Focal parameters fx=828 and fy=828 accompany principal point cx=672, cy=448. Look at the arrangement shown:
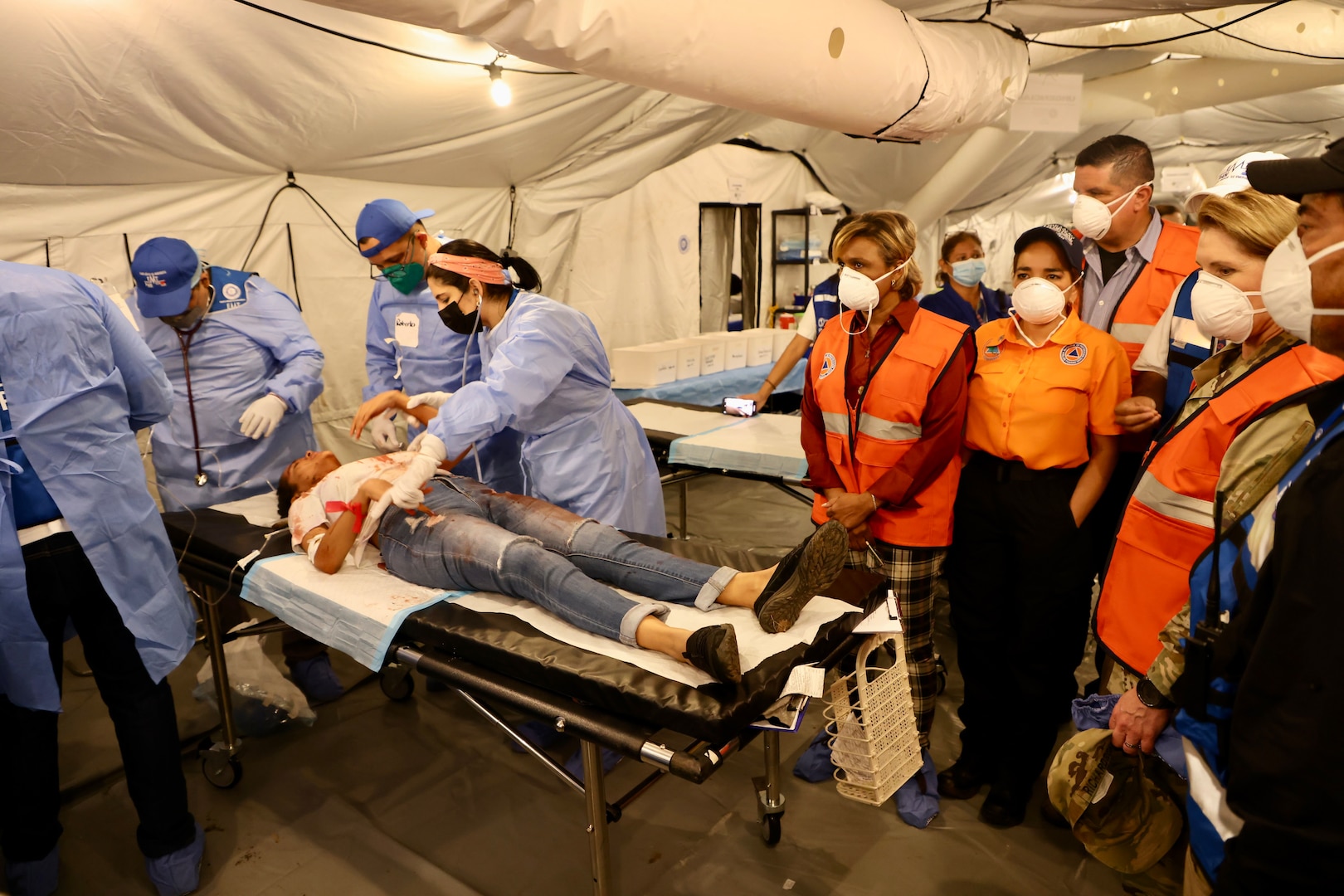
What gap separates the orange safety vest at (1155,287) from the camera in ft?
6.87

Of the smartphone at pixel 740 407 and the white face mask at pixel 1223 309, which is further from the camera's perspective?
the smartphone at pixel 740 407

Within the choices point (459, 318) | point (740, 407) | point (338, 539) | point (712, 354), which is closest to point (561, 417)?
point (459, 318)

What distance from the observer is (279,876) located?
211cm

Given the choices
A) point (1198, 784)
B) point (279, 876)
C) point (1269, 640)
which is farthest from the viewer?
point (279, 876)

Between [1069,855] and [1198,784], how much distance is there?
123 centimetres

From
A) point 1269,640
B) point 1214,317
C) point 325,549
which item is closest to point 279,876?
point 325,549

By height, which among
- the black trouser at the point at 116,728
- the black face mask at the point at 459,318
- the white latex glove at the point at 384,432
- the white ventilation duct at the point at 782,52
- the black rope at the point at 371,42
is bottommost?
the black trouser at the point at 116,728

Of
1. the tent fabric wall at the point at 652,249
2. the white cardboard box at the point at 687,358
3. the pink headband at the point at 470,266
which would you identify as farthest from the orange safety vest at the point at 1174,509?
the tent fabric wall at the point at 652,249

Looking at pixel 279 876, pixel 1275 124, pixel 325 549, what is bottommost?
pixel 279 876

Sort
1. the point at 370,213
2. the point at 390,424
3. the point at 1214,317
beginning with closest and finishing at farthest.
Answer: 1. the point at 1214,317
2. the point at 370,213
3. the point at 390,424

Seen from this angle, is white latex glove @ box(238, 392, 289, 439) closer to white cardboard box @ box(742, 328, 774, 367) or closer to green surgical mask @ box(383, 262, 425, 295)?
green surgical mask @ box(383, 262, 425, 295)

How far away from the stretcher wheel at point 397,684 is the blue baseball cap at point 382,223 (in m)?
1.45

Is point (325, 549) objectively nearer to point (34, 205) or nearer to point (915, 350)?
point (915, 350)

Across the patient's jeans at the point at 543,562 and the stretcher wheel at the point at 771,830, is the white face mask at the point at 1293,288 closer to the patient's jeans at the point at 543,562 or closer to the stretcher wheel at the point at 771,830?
the patient's jeans at the point at 543,562
